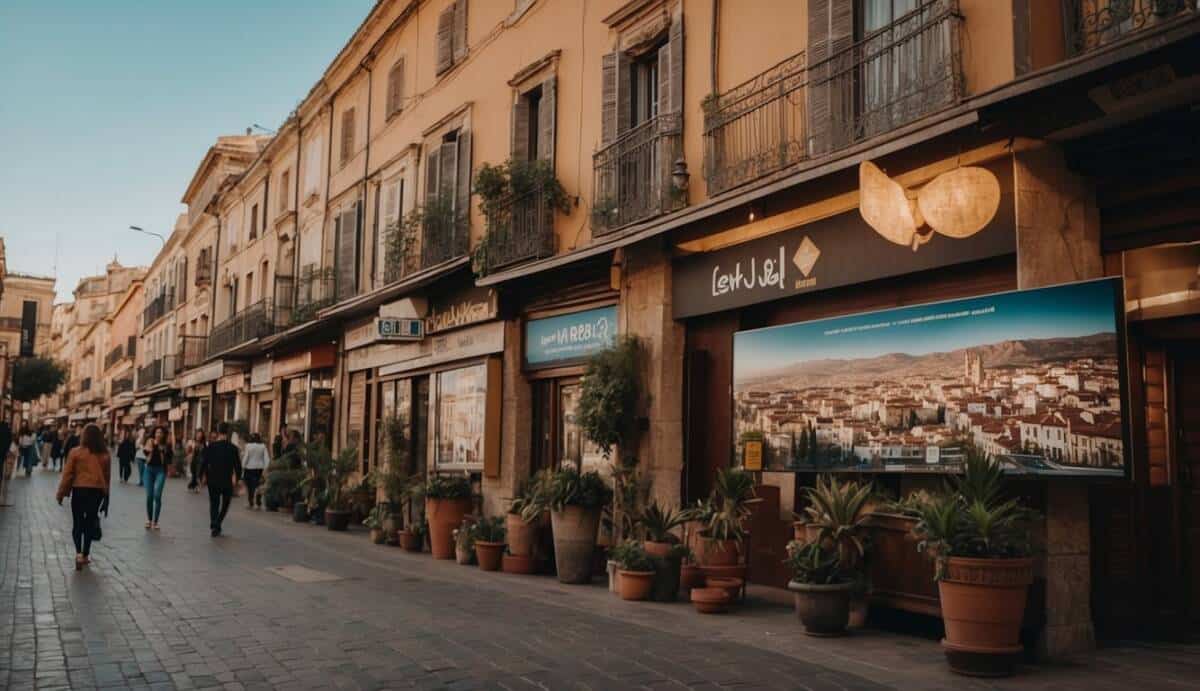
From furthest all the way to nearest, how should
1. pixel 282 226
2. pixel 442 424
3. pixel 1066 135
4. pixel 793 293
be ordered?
1. pixel 282 226
2. pixel 442 424
3. pixel 793 293
4. pixel 1066 135

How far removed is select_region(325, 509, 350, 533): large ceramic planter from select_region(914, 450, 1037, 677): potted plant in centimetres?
1320

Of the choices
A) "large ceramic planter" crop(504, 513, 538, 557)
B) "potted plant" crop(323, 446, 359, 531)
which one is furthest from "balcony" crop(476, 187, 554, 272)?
"potted plant" crop(323, 446, 359, 531)

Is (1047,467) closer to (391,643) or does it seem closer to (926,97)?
(926,97)

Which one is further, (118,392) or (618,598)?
(118,392)

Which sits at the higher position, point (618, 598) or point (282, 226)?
point (282, 226)

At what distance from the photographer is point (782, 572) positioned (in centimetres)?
989

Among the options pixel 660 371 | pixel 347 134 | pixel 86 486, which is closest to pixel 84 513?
pixel 86 486

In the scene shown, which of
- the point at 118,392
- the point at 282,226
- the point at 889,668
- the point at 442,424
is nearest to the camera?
the point at 889,668

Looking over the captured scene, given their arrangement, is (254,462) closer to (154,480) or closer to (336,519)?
(336,519)

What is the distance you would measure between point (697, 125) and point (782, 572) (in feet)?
15.9

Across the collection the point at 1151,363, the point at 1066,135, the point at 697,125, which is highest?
the point at 697,125

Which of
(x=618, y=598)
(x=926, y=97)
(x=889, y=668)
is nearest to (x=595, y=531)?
(x=618, y=598)

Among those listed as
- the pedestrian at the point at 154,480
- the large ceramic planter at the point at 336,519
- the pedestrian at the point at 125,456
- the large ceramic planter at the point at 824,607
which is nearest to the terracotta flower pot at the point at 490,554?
the large ceramic planter at the point at 824,607

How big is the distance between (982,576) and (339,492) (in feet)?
45.5
